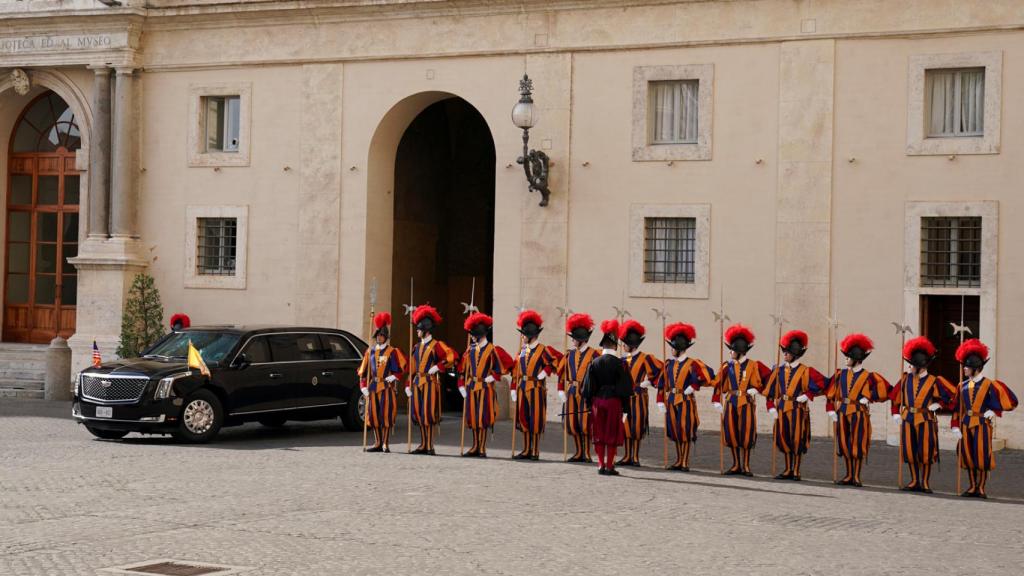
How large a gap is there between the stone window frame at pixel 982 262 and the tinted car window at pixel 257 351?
9201mm

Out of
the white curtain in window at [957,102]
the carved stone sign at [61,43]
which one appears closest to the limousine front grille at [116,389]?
the carved stone sign at [61,43]

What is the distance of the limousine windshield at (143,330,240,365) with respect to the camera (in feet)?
65.1

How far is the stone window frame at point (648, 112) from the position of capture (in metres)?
23.0

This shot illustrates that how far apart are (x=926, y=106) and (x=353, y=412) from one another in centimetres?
946

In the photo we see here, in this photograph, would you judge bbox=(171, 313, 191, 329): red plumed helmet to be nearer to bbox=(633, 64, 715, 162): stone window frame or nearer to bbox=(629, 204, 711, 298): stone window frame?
bbox=(629, 204, 711, 298): stone window frame

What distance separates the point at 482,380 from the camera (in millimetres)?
18719

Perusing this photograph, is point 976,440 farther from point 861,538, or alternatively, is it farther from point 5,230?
point 5,230

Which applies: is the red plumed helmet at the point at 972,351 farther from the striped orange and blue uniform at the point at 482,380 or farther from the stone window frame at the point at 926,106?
the stone window frame at the point at 926,106

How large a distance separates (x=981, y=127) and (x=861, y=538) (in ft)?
36.6

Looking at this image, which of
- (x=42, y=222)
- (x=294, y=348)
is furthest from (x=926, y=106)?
(x=42, y=222)

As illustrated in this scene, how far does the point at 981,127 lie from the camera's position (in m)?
21.4

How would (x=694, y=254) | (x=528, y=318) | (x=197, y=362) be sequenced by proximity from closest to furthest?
(x=528, y=318)
(x=197, y=362)
(x=694, y=254)

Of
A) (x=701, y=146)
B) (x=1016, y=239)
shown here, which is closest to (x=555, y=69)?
(x=701, y=146)

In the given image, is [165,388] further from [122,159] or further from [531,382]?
[122,159]
